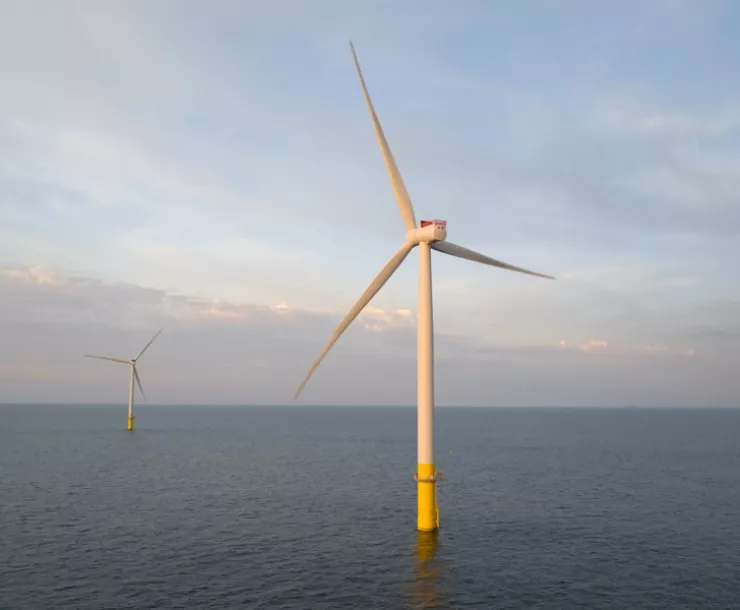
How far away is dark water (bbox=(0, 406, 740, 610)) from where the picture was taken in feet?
152

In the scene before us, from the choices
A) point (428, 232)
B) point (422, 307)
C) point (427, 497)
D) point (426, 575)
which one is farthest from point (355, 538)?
point (428, 232)

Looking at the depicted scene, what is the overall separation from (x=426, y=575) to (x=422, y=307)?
74.4 feet

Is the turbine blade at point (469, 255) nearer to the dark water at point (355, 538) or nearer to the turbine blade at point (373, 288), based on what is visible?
the turbine blade at point (373, 288)

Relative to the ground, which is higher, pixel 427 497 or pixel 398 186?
pixel 398 186

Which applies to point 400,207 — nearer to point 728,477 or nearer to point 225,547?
point 225,547

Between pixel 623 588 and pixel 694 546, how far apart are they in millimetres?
18112

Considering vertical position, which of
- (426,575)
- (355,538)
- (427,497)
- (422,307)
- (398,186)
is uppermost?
(398,186)

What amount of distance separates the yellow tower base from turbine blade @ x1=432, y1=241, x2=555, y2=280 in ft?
66.6

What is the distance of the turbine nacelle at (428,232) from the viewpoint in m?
58.0

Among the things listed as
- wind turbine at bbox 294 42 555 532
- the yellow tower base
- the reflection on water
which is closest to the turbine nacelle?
wind turbine at bbox 294 42 555 532

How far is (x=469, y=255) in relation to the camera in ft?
209

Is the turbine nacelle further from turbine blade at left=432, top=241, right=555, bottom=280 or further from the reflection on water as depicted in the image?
the reflection on water

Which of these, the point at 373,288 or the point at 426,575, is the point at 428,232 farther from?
the point at 426,575

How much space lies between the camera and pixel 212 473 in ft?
359
